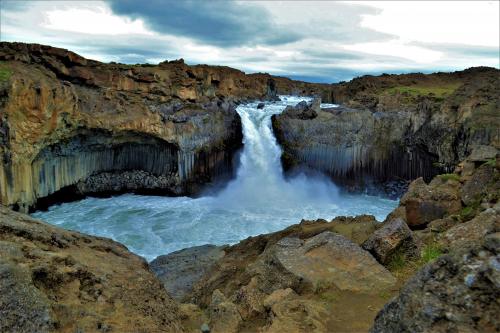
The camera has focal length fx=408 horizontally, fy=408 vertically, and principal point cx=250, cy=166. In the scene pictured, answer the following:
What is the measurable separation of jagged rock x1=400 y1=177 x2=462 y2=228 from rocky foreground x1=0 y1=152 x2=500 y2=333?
0.03 metres

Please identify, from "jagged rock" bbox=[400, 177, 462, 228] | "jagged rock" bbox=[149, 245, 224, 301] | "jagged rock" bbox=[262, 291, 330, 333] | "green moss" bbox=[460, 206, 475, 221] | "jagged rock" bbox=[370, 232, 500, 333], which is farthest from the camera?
"jagged rock" bbox=[149, 245, 224, 301]

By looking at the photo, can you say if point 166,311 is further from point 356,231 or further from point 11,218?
point 356,231

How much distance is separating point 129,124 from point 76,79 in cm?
473

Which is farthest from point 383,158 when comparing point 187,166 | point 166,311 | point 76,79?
point 166,311

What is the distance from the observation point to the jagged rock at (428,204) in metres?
10.4

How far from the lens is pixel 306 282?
7.42 m

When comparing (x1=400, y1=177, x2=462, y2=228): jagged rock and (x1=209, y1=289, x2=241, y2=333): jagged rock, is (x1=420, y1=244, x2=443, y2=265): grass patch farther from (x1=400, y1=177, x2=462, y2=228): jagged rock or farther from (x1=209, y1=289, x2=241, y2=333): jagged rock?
(x1=209, y1=289, x2=241, y2=333): jagged rock

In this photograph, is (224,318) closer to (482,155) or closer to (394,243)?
(394,243)

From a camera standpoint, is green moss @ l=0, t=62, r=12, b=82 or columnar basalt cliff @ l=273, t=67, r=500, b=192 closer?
green moss @ l=0, t=62, r=12, b=82

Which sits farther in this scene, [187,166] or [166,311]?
[187,166]

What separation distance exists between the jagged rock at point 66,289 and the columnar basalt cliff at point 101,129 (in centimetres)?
1608

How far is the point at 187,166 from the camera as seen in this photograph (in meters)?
30.0

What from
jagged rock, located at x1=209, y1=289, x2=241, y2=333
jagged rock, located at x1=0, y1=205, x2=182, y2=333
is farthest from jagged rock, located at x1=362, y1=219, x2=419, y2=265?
jagged rock, located at x1=0, y1=205, x2=182, y2=333

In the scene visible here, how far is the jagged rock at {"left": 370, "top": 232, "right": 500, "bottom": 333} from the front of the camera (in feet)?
10.1
